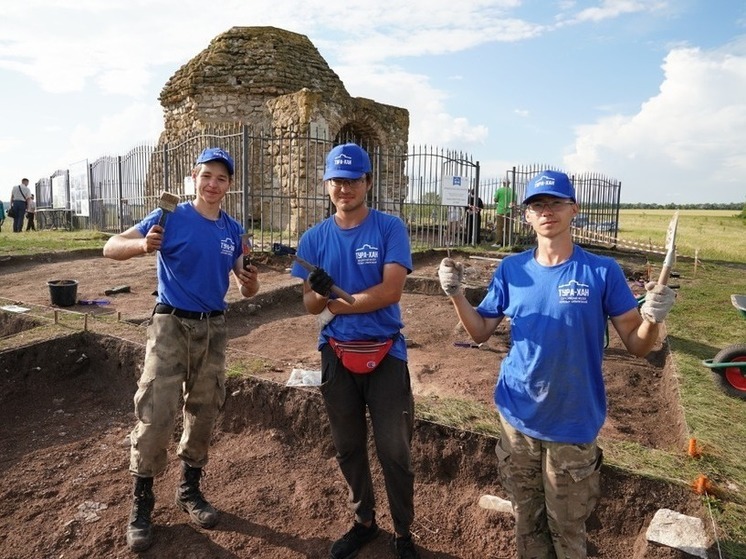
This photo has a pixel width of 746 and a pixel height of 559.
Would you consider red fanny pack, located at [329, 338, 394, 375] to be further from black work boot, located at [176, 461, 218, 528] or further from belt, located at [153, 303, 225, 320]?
black work boot, located at [176, 461, 218, 528]

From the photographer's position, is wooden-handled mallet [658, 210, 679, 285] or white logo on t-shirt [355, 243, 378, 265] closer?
wooden-handled mallet [658, 210, 679, 285]

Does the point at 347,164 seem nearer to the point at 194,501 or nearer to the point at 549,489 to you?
the point at 549,489

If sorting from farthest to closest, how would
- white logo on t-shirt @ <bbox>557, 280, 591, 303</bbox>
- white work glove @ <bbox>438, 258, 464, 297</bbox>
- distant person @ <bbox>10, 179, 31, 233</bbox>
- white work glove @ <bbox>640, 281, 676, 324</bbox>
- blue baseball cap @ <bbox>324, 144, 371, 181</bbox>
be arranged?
distant person @ <bbox>10, 179, 31, 233</bbox> → blue baseball cap @ <bbox>324, 144, 371, 181</bbox> → white work glove @ <bbox>438, 258, 464, 297</bbox> → white logo on t-shirt @ <bbox>557, 280, 591, 303</bbox> → white work glove @ <bbox>640, 281, 676, 324</bbox>

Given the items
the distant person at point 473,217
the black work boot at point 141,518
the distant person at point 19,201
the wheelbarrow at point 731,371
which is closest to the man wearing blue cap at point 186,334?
the black work boot at point 141,518

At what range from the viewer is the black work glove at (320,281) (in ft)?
8.23

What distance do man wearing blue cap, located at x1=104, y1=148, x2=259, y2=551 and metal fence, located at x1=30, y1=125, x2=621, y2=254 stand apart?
8285mm

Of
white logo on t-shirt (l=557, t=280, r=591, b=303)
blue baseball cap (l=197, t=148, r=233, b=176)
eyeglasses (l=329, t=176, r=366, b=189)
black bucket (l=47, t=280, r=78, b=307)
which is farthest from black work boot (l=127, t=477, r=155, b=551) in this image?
black bucket (l=47, t=280, r=78, b=307)

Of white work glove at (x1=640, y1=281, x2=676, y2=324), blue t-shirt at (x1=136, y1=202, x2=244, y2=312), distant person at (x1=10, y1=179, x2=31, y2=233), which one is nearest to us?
white work glove at (x1=640, y1=281, x2=676, y2=324)

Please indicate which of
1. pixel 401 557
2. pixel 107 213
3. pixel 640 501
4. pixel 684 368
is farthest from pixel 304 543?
pixel 107 213

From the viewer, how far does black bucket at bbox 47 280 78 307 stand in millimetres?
7070

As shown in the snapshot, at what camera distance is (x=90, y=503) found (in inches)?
125

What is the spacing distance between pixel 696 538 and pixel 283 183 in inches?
572

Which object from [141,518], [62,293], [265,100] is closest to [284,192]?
[265,100]

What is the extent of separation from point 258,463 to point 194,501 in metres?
0.61
